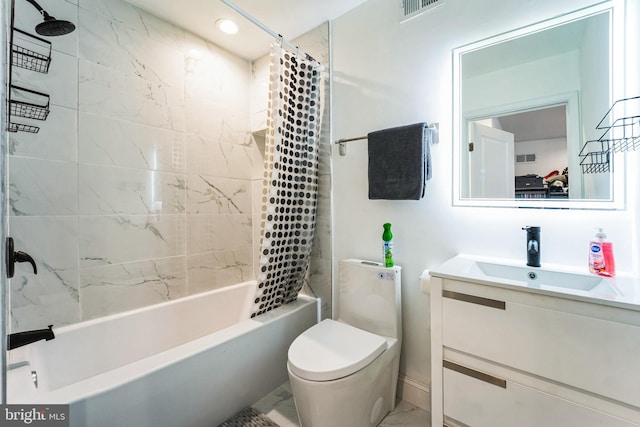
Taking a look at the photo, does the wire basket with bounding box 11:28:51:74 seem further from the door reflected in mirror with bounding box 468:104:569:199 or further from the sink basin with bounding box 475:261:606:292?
the sink basin with bounding box 475:261:606:292

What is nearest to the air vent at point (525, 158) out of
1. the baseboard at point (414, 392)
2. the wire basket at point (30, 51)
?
the baseboard at point (414, 392)

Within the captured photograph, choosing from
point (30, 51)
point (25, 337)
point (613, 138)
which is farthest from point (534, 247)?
point (30, 51)

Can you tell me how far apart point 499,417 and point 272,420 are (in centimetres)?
110

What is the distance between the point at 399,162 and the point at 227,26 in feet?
5.28

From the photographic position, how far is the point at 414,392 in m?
1.63

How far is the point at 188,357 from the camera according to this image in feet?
4.18

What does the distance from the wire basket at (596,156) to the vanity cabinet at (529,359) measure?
26.4 inches

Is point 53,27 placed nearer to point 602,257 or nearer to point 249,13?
point 249,13

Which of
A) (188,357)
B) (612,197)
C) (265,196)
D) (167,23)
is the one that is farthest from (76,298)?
(612,197)

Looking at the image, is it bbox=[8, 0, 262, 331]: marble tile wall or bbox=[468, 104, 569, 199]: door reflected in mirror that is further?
bbox=[8, 0, 262, 331]: marble tile wall

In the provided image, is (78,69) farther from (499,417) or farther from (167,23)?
(499,417)

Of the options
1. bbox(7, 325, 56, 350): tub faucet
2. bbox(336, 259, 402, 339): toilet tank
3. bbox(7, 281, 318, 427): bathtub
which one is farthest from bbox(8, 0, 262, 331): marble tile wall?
bbox(336, 259, 402, 339): toilet tank

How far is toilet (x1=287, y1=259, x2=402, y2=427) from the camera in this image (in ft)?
3.88

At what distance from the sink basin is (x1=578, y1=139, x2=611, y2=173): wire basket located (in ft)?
1.57
